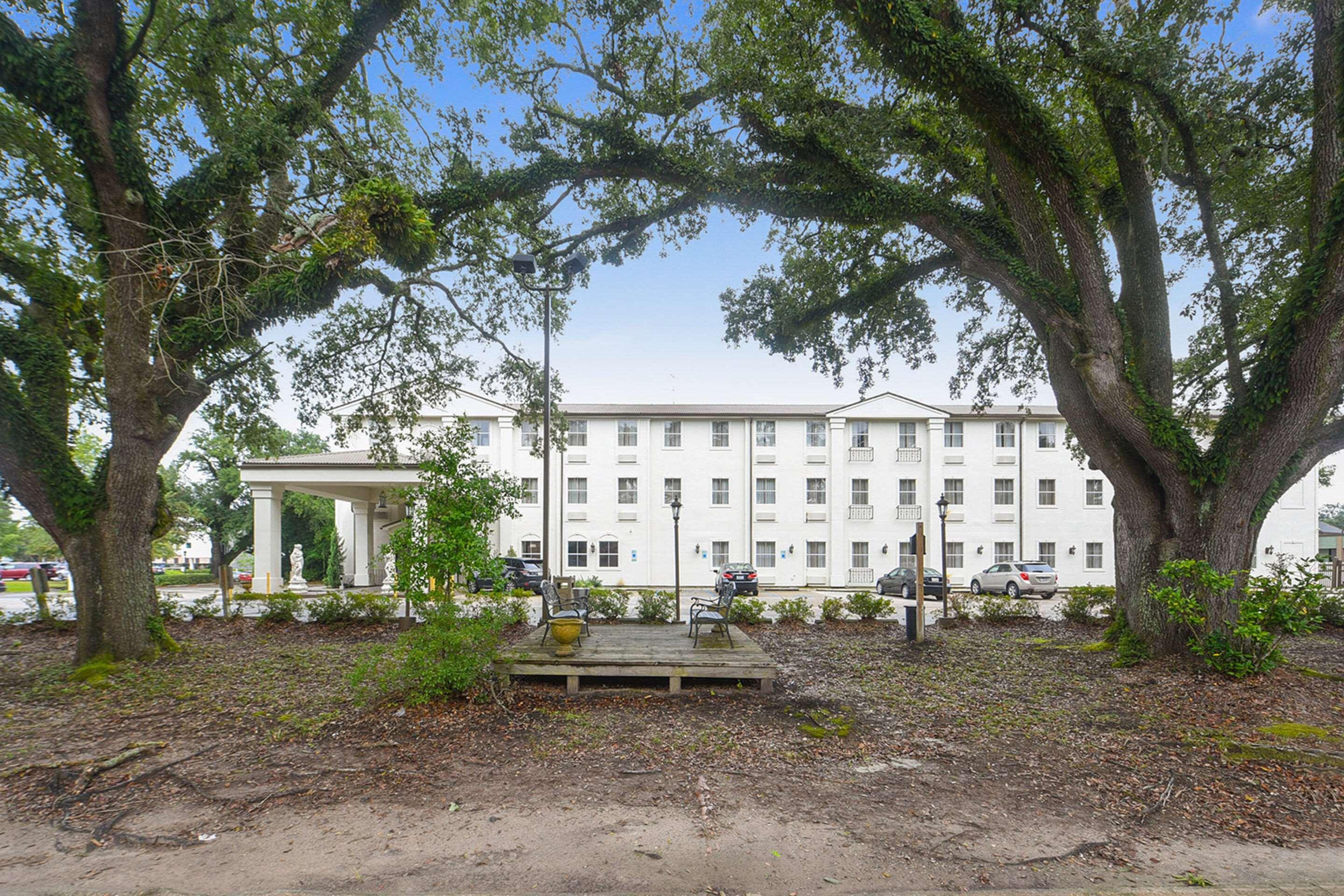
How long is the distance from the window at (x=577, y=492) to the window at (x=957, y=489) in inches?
643

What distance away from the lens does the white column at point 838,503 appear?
1093 inches

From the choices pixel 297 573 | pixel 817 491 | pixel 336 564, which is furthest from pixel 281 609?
pixel 817 491

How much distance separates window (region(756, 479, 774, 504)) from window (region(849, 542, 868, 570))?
4.18m

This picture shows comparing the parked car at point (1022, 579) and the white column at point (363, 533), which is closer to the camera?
the parked car at point (1022, 579)

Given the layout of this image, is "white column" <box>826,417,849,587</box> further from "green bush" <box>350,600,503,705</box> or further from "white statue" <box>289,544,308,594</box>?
"green bush" <box>350,600,503,705</box>

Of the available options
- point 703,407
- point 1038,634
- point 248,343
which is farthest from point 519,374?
point 703,407

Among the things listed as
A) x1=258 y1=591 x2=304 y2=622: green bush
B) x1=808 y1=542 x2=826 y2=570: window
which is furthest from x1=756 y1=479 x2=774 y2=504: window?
x1=258 y1=591 x2=304 y2=622: green bush

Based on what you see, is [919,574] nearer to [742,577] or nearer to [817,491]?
[742,577]

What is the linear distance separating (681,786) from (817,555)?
2437cm

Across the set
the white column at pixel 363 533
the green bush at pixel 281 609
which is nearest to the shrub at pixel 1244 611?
the green bush at pixel 281 609

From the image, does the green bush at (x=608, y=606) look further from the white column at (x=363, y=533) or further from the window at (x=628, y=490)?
the white column at (x=363, y=533)

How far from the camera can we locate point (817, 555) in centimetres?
2800

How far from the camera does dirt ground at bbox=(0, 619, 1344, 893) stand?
3492 mm

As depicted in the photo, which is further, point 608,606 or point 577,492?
point 577,492
